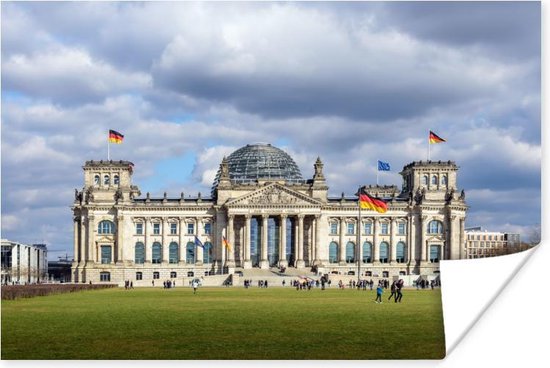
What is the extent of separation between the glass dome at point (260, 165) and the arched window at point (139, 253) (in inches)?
719

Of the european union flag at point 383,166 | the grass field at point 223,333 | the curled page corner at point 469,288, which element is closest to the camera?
the grass field at point 223,333

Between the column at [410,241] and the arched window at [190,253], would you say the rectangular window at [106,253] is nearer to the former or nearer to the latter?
the arched window at [190,253]

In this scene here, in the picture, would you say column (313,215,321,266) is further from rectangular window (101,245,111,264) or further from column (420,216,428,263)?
rectangular window (101,245,111,264)

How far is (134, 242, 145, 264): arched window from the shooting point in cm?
14788

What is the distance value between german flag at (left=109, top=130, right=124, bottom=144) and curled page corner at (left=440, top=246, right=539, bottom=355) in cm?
9231

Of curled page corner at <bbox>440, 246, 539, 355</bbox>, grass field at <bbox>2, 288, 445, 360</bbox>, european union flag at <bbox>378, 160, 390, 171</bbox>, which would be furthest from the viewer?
european union flag at <bbox>378, 160, 390, 171</bbox>

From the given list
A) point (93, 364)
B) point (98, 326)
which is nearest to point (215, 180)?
point (98, 326)

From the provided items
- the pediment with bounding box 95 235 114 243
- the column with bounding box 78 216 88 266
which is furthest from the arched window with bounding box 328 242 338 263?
the column with bounding box 78 216 88 266

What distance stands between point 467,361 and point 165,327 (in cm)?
1513

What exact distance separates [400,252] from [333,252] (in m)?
11.0

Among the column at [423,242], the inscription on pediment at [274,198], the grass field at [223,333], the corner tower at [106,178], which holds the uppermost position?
the corner tower at [106,178]

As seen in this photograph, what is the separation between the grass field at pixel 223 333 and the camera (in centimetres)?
3403

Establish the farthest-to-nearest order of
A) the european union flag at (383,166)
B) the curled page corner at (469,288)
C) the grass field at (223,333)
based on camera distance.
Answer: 1. the european union flag at (383,166)
2. the curled page corner at (469,288)
3. the grass field at (223,333)

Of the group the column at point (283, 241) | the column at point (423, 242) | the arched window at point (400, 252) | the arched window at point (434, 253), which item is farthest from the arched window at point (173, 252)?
the arched window at point (434, 253)
